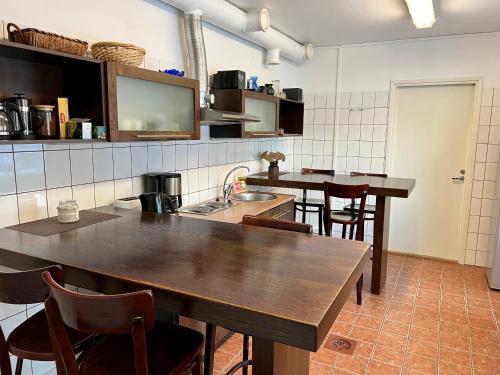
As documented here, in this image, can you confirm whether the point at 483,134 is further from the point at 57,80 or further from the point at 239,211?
the point at 57,80

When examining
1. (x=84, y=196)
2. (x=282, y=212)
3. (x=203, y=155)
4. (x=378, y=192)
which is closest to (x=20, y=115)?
(x=84, y=196)

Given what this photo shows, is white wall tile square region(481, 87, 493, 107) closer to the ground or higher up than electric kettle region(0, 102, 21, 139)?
higher up

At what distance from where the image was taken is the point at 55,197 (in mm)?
2021

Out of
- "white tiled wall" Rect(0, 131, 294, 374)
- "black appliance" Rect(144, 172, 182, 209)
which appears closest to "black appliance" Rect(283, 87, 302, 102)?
"white tiled wall" Rect(0, 131, 294, 374)

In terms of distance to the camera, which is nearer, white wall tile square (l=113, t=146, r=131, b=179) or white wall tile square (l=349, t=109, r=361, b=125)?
white wall tile square (l=113, t=146, r=131, b=179)

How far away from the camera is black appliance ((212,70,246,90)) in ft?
9.91

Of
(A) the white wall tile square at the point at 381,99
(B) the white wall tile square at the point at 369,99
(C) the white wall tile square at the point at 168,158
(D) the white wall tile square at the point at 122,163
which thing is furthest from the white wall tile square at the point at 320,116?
(D) the white wall tile square at the point at 122,163

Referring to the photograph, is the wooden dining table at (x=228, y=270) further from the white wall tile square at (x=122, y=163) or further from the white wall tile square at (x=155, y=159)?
the white wall tile square at (x=155, y=159)

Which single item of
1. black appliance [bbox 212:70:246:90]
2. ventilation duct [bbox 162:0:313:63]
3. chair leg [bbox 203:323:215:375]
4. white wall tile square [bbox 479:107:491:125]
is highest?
ventilation duct [bbox 162:0:313:63]

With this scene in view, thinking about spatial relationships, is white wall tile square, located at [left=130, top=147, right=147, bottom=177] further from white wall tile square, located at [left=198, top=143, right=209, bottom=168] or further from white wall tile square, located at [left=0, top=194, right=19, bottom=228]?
white wall tile square, located at [left=0, top=194, right=19, bottom=228]

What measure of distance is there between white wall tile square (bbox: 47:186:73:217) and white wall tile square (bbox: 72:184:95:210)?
2.0 inches

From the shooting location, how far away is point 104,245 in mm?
1559

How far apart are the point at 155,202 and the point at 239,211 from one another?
72 centimetres

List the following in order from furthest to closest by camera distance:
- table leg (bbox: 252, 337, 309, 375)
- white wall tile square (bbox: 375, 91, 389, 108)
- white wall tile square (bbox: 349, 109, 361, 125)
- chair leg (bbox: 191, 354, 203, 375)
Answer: white wall tile square (bbox: 349, 109, 361, 125) → white wall tile square (bbox: 375, 91, 389, 108) → chair leg (bbox: 191, 354, 203, 375) → table leg (bbox: 252, 337, 309, 375)
